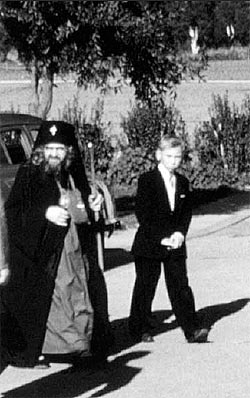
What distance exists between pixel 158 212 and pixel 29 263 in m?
1.61

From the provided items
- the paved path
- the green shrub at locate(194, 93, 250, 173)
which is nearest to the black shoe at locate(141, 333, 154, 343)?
the paved path

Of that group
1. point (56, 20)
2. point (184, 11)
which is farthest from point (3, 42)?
point (184, 11)

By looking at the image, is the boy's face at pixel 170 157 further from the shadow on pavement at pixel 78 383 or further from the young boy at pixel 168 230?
the shadow on pavement at pixel 78 383

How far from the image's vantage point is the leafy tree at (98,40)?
540 inches

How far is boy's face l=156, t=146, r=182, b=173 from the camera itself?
877 cm

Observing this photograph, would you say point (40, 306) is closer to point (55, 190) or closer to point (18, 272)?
point (18, 272)

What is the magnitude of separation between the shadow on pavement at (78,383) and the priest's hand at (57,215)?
1059mm

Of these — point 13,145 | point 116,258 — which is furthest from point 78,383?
point 116,258

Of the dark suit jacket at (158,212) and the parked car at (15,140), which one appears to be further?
the parked car at (15,140)

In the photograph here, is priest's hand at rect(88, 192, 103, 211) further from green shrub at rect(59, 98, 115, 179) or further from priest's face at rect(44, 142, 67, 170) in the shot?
green shrub at rect(59, 98, 115, 179)

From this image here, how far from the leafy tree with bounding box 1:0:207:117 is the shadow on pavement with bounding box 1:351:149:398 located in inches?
240

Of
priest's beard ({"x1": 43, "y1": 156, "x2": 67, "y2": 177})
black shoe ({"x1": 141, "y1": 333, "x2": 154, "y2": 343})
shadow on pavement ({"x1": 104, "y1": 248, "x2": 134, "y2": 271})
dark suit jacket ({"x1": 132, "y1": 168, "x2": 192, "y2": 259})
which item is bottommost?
shadow on pavement ({"x1": 104, "y1": 248, "x2": 134, "y2": 271})

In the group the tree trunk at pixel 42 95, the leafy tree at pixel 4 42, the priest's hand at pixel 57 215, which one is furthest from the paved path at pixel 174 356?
the tree trunk at pixel 42 95

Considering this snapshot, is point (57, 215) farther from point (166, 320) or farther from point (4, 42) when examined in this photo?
point (4, 42)
